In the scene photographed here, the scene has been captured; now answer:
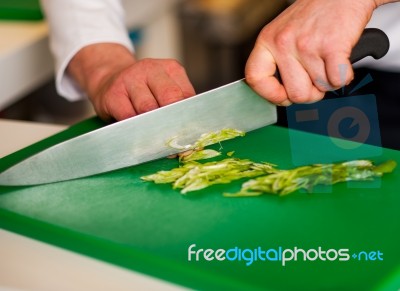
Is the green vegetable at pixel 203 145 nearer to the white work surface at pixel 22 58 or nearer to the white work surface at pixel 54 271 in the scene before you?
the white work surface at pixel 54 271

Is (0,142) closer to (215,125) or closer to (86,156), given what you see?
(86,156)

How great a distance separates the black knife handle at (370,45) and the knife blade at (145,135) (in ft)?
0.48

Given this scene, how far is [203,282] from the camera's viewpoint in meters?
0.77

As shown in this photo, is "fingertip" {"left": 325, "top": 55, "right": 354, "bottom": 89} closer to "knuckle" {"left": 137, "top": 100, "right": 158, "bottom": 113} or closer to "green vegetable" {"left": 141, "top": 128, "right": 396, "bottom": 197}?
"green vegetable" {"left": 141, "top": 128, "right": 396, "bottom": 197}

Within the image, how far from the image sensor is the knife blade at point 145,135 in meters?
0.97

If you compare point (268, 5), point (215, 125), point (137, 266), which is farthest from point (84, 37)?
point (268, 5)

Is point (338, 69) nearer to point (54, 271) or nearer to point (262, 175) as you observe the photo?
point (262, 175)

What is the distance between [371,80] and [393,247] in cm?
48

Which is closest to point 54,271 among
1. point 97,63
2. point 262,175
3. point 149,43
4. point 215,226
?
point 215,226

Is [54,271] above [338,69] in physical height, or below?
below

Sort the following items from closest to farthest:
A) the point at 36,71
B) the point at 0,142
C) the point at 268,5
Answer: the point at 0,142 < the point at 36,71 < the point at 268,5

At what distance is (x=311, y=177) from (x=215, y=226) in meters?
0.16

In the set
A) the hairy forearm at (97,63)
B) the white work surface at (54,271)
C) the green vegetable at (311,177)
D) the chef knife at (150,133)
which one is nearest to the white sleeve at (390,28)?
the chef knife at (150,133)

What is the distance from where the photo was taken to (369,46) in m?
1.01
